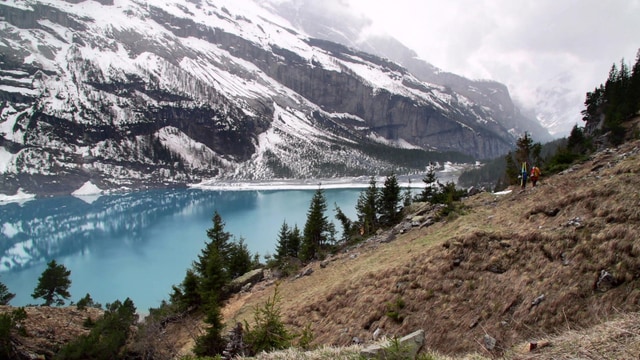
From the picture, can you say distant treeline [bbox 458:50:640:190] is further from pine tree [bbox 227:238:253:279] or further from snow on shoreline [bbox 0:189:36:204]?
snow on shoreline [bbox 0:189:36:204]

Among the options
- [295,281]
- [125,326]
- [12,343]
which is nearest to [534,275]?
[295,281]

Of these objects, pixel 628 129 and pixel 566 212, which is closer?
pixel 566 212

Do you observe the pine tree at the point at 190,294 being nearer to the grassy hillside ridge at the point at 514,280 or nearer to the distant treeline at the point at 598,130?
the grassy hillside ridge at the point at 514,280

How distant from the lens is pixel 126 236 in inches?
3381

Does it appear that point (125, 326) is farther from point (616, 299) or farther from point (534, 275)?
point (616, 299)

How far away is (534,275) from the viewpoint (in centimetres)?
851

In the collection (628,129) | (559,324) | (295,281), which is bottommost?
(295,281)

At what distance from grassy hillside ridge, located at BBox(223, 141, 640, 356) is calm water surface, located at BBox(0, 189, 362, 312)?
38454 mm

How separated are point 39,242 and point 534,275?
102399 mm

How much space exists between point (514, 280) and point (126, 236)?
9368 cm

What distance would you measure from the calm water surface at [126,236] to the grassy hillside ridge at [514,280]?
3845 centimetres

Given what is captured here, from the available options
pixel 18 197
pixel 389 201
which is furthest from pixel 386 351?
pixel 18 197

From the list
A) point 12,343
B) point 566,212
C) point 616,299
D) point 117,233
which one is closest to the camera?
point 616,299

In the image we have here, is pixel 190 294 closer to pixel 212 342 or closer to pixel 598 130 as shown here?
pixel 212 342
